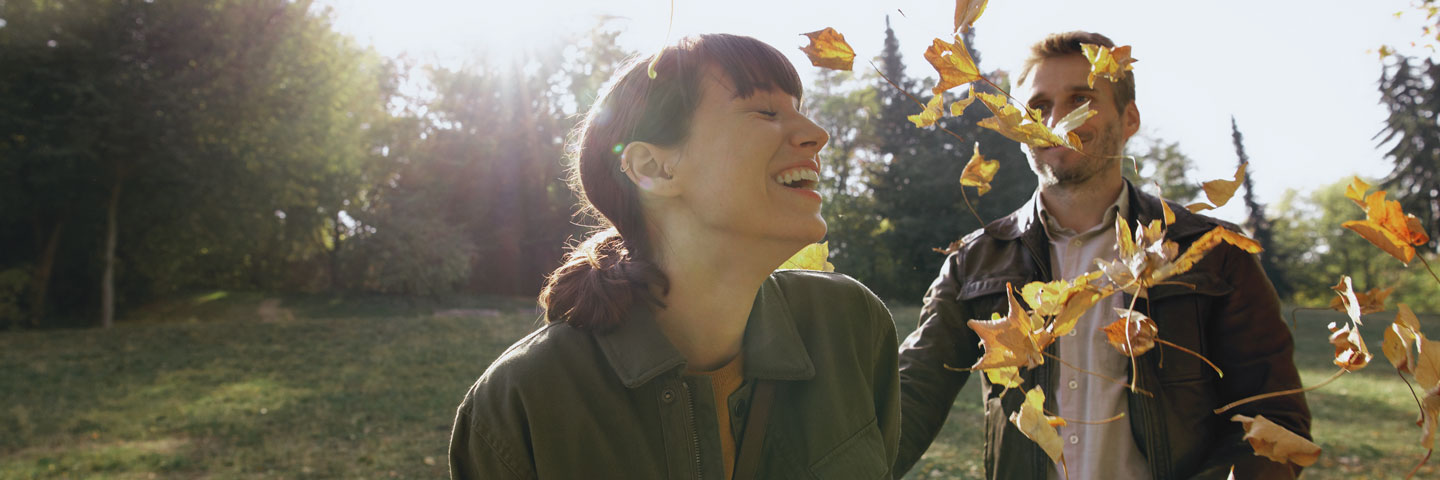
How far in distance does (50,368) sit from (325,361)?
11.8ft

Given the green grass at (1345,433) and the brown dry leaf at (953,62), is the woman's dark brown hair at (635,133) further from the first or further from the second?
the green grass at (1345,433)

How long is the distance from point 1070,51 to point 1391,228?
1.48m

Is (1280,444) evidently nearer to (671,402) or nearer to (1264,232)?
(671,402)

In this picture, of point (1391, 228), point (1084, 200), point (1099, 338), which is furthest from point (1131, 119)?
point (1391, 228)

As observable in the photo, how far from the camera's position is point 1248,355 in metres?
2.09

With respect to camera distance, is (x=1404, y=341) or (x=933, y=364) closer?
(x=1404, y=341)

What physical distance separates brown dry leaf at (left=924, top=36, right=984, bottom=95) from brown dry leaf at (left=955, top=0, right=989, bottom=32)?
7cm

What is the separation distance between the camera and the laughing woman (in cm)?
153

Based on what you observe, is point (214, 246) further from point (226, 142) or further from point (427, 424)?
point (427, 424)

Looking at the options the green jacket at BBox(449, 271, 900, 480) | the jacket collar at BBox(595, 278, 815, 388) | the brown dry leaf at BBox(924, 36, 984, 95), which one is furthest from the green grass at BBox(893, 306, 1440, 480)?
the brown dry leaf at BBox(924, 36, 984, 95)

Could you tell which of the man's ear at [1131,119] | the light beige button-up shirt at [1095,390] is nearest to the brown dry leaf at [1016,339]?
the light beige button-up shirt at [1095,390]

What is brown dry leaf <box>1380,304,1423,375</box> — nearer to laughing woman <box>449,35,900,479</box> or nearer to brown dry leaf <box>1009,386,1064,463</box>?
brown dry leaf <box>1009,386,1064,463</box>

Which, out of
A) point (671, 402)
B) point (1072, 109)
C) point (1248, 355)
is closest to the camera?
point (671, 402)

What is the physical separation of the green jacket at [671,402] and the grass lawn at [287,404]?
4.28 meters
